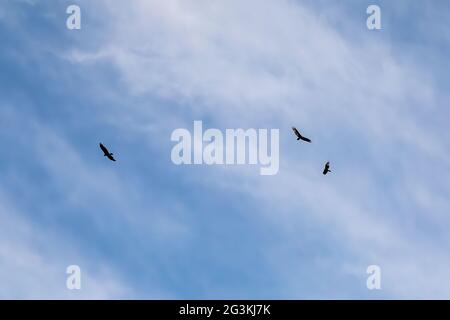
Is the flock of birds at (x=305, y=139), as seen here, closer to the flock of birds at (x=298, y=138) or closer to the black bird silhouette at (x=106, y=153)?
the flock of birds at (x=298, y=138)

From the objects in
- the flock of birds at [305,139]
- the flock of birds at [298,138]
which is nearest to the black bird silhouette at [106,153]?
the flock of birds at [298,138]

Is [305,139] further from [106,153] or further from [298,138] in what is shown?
[106,153]

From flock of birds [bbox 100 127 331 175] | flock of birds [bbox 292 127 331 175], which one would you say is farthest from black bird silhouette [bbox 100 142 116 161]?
flock of birds [bbox 292 127 331 175]

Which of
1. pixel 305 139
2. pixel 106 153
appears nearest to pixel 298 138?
pixel 305 139

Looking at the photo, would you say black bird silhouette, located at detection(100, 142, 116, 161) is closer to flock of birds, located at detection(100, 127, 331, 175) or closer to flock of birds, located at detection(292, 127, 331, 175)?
flock of birds, located at detection(100, 127, 331, 175)
